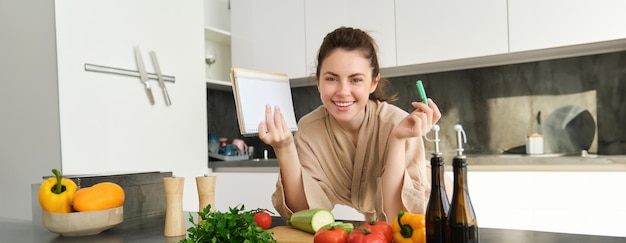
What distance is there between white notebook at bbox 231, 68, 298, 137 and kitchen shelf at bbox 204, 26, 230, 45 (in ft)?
5.93

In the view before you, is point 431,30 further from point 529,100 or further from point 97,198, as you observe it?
point 97,198

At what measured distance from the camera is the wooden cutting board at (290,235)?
3.26 feet

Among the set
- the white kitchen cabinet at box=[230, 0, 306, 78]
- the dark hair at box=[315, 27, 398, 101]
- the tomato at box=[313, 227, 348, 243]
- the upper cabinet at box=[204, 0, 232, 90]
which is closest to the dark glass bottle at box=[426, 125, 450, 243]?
the tomato at box=[313, 227, 348, 243]

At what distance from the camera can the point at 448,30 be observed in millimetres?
2479

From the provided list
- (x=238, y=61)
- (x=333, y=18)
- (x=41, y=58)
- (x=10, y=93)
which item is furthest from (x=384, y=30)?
(x=10, y=93)

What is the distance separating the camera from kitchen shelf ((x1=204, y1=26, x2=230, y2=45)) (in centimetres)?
308

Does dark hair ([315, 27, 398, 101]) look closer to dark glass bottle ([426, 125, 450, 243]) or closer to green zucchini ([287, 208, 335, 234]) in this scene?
green zucchini ([287, 208, 335, 234])

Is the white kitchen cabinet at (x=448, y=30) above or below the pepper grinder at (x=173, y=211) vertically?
above

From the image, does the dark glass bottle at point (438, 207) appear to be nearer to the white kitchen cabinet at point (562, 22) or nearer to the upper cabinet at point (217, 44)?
the white kitchen cabinet at point (562, 22)

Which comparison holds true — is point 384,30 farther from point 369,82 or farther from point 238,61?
point 369,82

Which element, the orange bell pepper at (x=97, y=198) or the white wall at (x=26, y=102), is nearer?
the orange bell pepper at (x=97, y=198)

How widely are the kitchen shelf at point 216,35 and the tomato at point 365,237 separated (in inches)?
95.2

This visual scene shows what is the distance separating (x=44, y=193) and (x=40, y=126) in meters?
1.24

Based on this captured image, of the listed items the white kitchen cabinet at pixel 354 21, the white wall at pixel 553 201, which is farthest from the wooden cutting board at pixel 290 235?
the white kitchen cabinet at pixel 354 21
